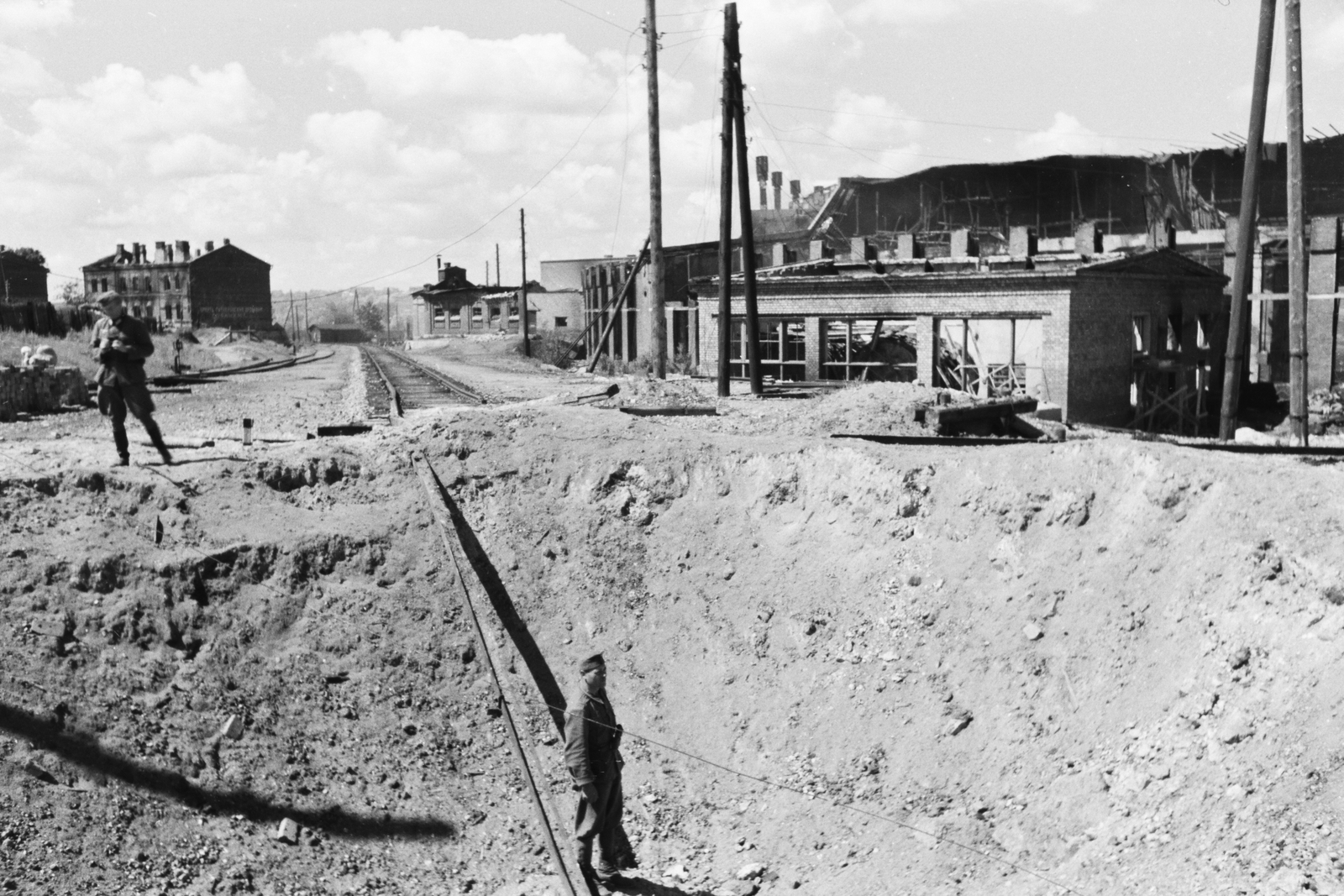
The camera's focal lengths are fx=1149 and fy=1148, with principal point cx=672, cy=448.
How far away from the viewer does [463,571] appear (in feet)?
36.4

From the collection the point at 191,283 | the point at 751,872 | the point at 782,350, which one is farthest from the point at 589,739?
the point at 191,283

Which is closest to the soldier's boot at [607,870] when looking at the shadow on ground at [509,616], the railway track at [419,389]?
the shadow on ground at [509,616]

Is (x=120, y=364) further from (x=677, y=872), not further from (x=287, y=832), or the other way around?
(x=677, y=872)

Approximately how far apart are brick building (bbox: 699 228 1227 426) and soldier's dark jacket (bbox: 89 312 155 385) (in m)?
18.8

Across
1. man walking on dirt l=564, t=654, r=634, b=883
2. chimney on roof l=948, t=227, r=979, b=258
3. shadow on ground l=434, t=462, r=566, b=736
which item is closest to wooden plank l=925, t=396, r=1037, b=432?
shadow on ground l=434, t=462, r=566, b=736

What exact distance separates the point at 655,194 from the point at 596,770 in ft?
77.8

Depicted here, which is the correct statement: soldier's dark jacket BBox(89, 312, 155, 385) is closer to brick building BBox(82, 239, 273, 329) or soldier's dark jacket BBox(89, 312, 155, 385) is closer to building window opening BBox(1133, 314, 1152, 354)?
building window opening BBox(1133, 314, 1152, 354)

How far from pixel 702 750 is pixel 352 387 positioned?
18302 millimetres

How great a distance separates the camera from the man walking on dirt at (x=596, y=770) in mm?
7469

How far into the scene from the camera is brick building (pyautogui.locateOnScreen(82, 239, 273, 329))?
267ft

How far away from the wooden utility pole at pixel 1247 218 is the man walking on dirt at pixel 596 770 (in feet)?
46.7

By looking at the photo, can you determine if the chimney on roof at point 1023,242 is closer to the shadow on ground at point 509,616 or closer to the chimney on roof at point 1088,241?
the chimney on roof at point 1088,241

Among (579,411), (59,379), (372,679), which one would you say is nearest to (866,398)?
(579,411)

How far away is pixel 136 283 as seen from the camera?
8262 cm
